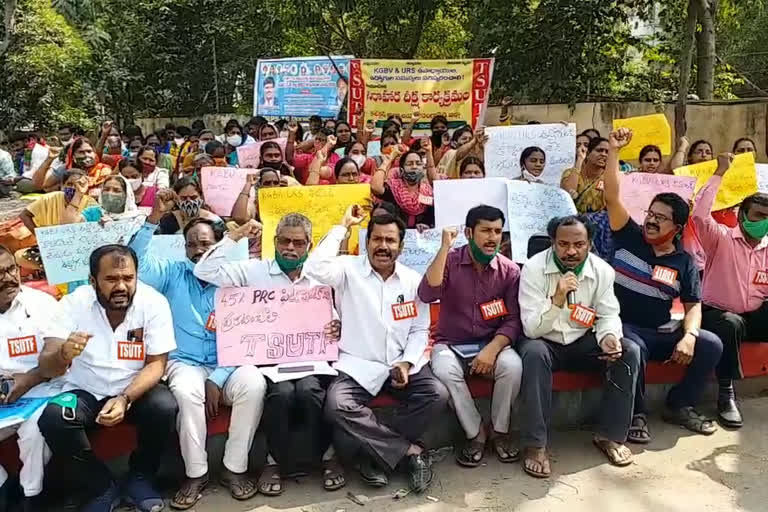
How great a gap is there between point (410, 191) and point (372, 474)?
2.64 m

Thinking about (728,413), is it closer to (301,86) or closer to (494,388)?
(494,388)

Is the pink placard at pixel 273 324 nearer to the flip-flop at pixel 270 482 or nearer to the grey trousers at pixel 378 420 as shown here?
the grey trousers at pixel 378 420

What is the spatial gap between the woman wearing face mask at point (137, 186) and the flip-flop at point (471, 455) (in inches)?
159

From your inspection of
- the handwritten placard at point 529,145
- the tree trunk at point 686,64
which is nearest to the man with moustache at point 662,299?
the handwritten placard at point 529,145

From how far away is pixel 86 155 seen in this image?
7.10 metres

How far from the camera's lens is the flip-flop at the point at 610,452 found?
3773 millimetres

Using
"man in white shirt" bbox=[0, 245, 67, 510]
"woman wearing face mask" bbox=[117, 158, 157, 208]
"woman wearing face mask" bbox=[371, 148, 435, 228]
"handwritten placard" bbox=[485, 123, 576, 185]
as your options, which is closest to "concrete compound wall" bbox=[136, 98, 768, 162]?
"handwritten placard" bbox=[485, 123, 576, 185]

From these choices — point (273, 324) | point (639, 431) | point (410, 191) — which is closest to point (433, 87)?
point (410, 191)

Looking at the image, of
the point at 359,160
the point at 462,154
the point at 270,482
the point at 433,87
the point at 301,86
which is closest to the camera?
the point at 270,482

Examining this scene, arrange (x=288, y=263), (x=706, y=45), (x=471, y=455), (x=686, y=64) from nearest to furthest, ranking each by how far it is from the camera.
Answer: (x=471, y=455)
(x=288, y=263)
(x=686, y=64)
(x=706, y=45)

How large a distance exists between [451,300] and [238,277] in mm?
1213

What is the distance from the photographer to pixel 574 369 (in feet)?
13.2

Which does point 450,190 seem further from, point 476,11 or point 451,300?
point 476,11

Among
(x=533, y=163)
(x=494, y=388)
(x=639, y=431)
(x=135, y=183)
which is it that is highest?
(x=533, y=163)
